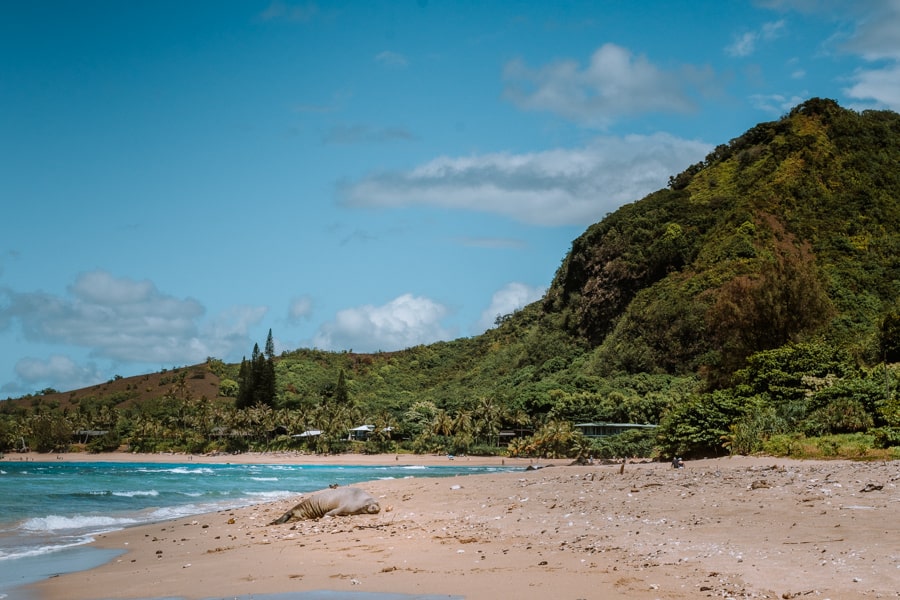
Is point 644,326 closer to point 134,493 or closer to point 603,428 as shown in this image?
point 603,428

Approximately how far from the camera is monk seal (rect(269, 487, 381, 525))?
2064 cm

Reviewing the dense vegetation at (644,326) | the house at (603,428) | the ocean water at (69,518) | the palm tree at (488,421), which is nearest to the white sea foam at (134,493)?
the ocean water at (69,518)

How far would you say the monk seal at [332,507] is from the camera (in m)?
20.6

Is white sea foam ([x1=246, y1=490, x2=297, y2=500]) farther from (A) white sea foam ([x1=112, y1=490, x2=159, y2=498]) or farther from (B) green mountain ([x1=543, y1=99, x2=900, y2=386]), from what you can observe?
(B) green mountain ([x1=543, y1=99, x2=900, y2=386])

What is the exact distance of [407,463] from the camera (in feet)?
309

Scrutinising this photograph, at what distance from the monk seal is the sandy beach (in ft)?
1.79

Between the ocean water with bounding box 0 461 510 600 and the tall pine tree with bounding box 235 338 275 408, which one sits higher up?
the tall pine tree with bounding box 235 338 275 408

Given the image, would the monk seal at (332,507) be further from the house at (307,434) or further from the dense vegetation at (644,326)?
the house at (307,434)

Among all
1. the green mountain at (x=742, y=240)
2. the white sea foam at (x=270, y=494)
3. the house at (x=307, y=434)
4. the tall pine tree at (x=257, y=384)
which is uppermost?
the green mountain at (x=742, y=240)

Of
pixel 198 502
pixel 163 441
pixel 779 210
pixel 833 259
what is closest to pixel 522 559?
pixel 198 502

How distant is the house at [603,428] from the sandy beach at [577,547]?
69505 mm

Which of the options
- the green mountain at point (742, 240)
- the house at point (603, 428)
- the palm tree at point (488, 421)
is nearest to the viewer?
the house at point (603, 428)

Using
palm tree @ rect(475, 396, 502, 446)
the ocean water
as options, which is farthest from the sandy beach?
palm tree @ rect(475, 396, 502, 446)

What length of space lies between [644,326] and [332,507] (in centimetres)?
9879
